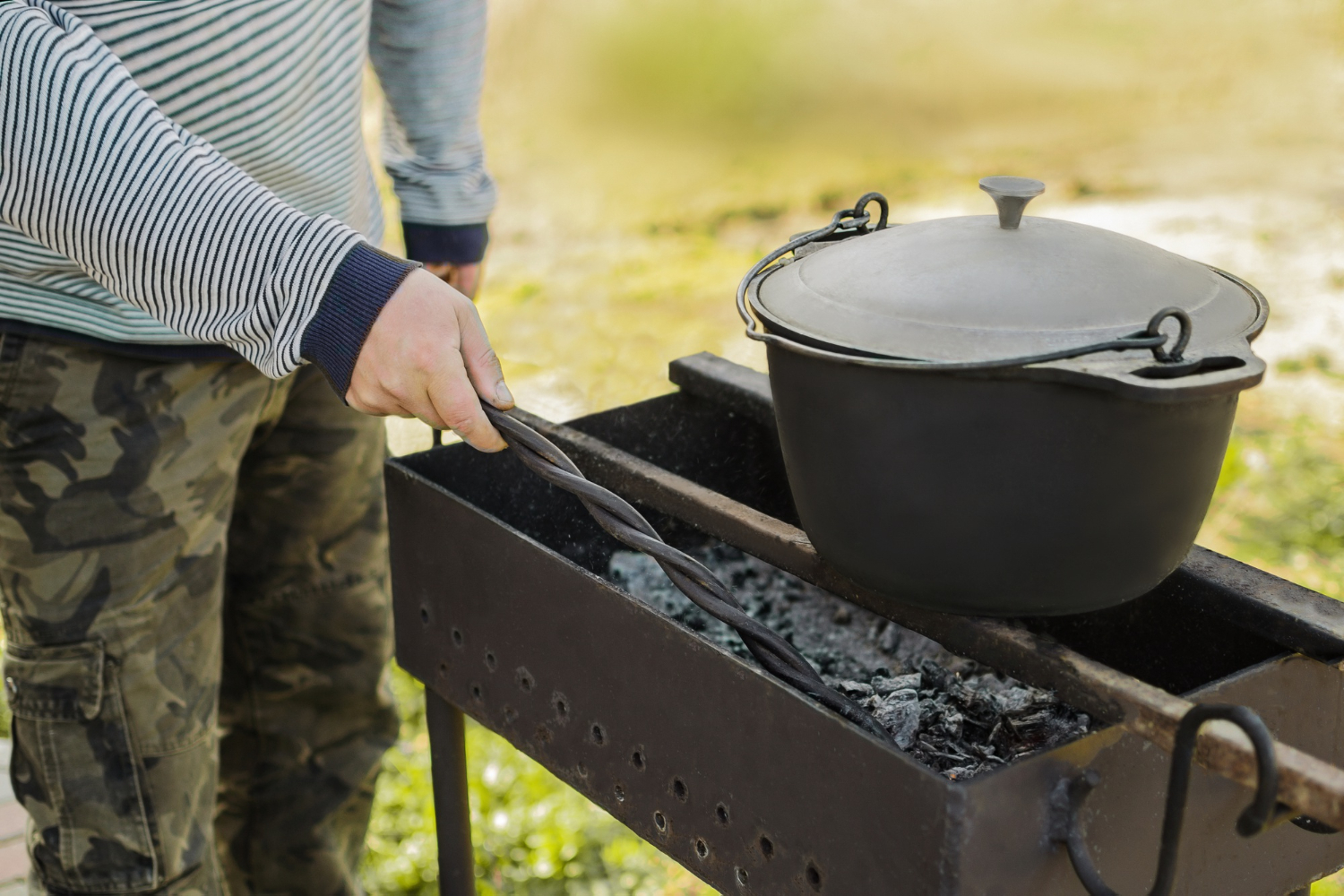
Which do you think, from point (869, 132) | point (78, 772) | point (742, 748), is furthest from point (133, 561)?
point (869, 132)

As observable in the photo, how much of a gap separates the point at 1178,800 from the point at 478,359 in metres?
0.75

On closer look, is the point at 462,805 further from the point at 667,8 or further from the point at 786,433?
the point at 667,8

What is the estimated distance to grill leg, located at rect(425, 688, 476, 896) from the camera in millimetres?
1709

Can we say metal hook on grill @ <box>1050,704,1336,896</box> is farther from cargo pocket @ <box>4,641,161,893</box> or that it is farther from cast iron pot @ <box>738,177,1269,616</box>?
cargo pocket @ <box>4,641,161,893</box>

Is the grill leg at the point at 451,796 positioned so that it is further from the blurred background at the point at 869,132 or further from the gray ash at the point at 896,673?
the blurred background at the point at 869,132

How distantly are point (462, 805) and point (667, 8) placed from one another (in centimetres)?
577

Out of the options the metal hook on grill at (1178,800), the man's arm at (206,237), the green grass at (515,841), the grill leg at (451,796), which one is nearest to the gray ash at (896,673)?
the metal hook on grill at (1178,800)

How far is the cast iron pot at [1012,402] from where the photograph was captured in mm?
936

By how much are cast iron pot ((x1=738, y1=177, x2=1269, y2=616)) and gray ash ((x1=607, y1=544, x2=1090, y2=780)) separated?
18cm

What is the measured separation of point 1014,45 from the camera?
263 inches

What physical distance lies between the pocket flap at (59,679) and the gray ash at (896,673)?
71 cm

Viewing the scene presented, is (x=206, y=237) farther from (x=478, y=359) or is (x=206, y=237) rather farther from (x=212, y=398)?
(x=212, y=398)

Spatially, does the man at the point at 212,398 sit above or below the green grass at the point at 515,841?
above

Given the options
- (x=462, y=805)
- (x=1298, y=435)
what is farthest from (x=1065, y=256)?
(x=1298, y=435)
